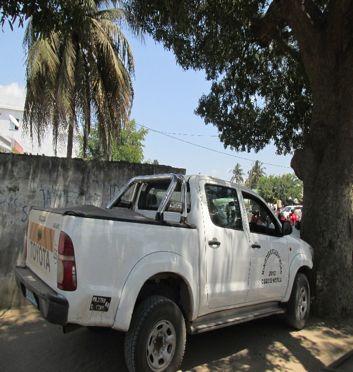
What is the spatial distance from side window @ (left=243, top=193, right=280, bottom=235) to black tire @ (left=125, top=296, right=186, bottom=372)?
1971mm

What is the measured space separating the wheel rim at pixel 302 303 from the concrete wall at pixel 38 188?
10.8 feet

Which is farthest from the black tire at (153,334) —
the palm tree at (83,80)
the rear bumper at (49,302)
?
the palm tree at (83,80)

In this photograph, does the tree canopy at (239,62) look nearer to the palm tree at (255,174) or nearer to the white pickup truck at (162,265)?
the white pickup truck at (162,265)

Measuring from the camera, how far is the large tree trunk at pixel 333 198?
24.3ft

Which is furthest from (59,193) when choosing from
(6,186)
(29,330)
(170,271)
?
(170,271)

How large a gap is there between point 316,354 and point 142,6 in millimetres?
5604

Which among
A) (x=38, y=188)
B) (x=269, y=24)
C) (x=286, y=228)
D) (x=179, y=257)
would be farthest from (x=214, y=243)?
(x=269, y=24)

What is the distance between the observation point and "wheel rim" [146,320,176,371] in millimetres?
4602

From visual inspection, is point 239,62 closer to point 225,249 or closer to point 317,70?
point 317,70

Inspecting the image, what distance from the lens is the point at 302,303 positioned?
7.00 meters

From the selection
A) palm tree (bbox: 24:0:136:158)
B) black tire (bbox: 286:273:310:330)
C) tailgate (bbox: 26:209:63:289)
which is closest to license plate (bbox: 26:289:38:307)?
tailgate (bbox: 26:209:63:289)

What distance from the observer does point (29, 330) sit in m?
6.25

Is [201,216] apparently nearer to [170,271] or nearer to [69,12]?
[170,271]

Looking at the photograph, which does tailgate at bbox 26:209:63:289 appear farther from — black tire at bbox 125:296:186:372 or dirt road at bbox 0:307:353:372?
dirt road at bbox 0:307:353:372
